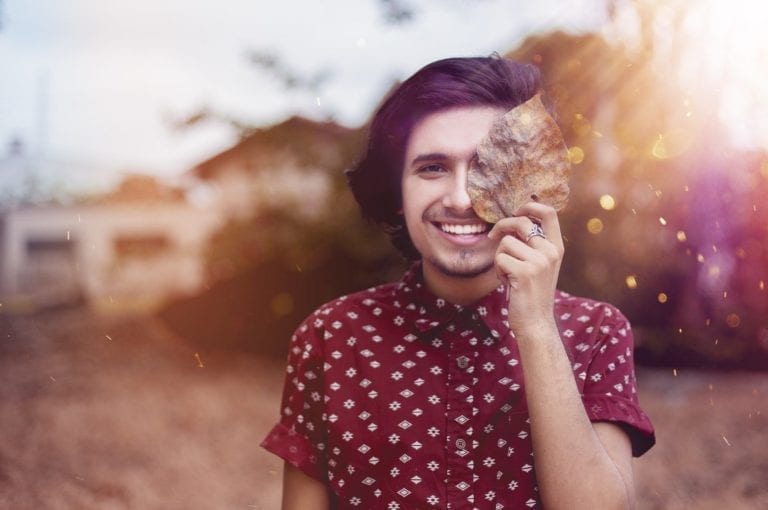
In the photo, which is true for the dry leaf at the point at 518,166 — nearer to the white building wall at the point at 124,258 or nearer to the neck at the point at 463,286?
the neck at the point at 463,286

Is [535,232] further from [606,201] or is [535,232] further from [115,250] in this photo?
[115,250]

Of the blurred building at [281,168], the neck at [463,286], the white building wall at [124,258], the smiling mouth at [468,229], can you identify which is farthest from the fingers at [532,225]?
the white building wall at [124,258]

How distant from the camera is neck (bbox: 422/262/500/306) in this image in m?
1.59

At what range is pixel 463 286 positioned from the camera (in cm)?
160

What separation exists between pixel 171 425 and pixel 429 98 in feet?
9.97

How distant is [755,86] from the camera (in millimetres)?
2982

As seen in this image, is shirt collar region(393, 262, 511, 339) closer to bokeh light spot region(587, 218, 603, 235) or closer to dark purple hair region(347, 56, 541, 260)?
dark purple hair region(347, 56, 541, 260)

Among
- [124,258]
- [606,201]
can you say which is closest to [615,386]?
[606,201]

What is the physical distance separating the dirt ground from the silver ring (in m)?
2.56

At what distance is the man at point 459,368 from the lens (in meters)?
1.29

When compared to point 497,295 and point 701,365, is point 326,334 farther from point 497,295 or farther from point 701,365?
point 701,365


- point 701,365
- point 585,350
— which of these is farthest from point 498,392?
point 701,365

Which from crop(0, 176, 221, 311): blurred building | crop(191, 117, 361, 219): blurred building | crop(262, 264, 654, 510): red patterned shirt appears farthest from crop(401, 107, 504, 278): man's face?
crop(0, 176, 221, 311): blurred building

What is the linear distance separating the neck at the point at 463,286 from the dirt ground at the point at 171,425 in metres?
2.24
